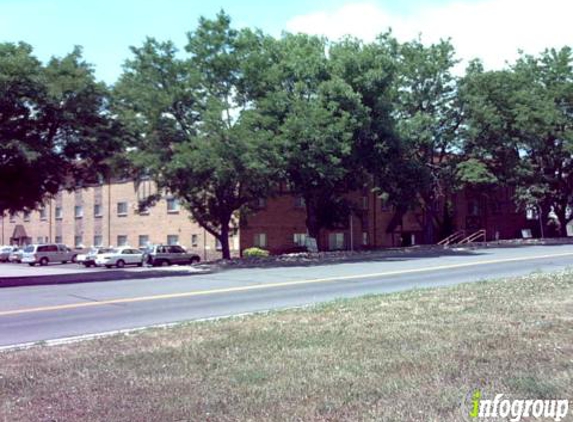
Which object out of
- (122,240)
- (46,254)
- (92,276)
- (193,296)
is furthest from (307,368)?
(122,240)

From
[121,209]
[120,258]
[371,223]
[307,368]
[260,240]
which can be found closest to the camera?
[307,368]

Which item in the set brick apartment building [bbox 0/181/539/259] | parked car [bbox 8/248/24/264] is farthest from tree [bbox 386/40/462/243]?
parked car [bbox 8/248/24/264]

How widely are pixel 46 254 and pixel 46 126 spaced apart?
81.8 feet

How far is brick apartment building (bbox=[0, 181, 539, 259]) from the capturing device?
153ft

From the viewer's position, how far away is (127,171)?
33281 mm

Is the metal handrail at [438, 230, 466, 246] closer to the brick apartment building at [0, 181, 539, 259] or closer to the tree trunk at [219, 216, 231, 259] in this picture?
the brick apartment building at [0, 181, 539, 259]

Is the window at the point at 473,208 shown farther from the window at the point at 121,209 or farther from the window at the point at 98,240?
the window at the point at 98,240

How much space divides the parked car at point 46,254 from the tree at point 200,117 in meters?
19.8

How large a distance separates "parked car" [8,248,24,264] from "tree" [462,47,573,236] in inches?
1445

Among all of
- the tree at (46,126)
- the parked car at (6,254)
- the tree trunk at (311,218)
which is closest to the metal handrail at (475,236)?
the tree trunk at (311,218)

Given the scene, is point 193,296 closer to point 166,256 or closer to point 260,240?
point 166,256

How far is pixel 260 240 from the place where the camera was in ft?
151

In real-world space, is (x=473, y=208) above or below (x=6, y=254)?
above

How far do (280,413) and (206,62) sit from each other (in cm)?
2972
